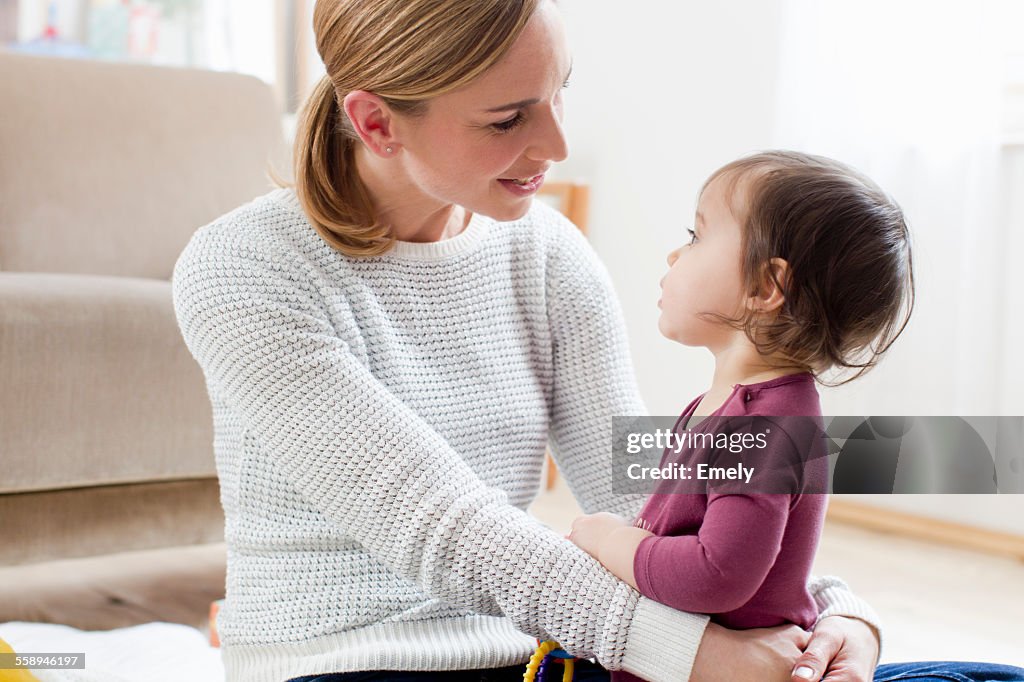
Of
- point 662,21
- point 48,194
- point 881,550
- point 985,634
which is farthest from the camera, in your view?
point 662,21

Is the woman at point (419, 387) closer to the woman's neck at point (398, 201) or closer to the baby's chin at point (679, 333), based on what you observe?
the woman's neck at point (398, 201)

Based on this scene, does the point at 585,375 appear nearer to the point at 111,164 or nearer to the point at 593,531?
the point at 593,531

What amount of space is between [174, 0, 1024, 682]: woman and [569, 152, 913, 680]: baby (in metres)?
0.04

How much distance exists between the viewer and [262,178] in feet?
7.61

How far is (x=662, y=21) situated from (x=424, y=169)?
205cm

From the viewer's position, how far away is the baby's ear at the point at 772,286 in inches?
33.5

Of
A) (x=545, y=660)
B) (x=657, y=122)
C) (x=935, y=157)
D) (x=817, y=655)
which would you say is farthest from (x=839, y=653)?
(x=657, y=122)

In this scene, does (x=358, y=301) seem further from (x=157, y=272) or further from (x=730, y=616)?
(x=157, y=272)

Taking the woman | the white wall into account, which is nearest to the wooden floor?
the white wall

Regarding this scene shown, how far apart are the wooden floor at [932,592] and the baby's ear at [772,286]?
→ 3.42ft

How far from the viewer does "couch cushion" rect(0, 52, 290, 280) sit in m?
2.08

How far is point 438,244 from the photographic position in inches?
44.5

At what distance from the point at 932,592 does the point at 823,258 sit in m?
1.40

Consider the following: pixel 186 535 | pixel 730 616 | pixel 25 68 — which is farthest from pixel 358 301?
pixel 25 68
